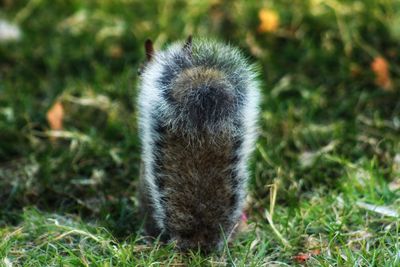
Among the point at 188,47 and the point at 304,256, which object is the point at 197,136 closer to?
the point at 188,47

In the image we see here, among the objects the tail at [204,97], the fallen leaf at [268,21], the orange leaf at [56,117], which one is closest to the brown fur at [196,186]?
the tail at [204,97]

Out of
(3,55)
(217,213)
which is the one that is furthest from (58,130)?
(217,213)

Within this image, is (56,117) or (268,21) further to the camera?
(268,21)

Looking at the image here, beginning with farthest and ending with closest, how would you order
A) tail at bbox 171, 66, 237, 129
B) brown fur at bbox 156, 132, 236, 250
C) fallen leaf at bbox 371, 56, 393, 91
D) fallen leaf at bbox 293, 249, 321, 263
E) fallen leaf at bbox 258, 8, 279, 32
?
1. fallen leaf at bbox 258, 8, 279, 32
2. fallen leaf at bbox 371, 56, 393, 91
3. fallen leaf at bbox 293, 249, 321, 263
4. brown fur at bbox 156, 132, 236, 250
5. tail at bbox 171, 66, 237, 129

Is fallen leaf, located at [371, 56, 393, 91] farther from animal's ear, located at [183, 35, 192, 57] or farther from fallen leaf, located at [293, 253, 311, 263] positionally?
animal's ear, located at [183, 35, 192, 57]

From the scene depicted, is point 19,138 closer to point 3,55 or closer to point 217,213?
point 3,55

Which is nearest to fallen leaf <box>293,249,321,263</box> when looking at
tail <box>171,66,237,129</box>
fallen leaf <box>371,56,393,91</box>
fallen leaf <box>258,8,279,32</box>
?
tail <box>171,66,237,129</box>

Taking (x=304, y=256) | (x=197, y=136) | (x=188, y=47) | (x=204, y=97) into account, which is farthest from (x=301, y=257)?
(x=188, y=47)
